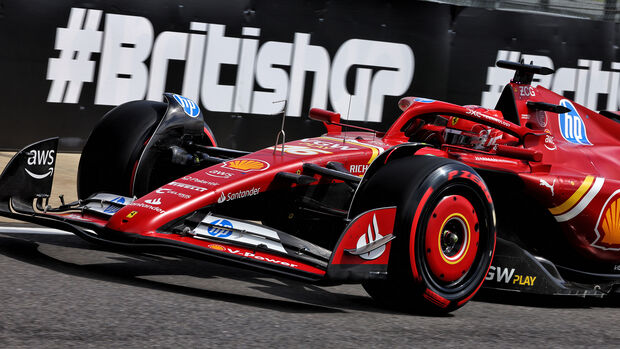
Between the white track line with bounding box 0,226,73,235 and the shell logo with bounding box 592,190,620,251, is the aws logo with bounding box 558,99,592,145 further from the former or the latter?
the white track line with bounding box 0,226,73,235

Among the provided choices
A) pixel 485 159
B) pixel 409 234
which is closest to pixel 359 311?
pixel 409 234

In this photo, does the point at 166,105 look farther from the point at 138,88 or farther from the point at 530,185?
the point at 138,88

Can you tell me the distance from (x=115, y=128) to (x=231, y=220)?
4.92ft

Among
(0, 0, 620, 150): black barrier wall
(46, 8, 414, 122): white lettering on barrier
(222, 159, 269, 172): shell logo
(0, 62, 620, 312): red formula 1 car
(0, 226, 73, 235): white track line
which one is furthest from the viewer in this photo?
(46, 8, 414, 122): white lettering on barrier

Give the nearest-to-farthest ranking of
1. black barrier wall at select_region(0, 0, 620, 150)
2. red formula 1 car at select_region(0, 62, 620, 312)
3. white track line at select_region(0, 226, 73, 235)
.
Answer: red formula 1 car at select_region(0, 62, 620, 312) → white track line at select_region(0, 226, 73, 235) → black barrier wall at select_region(0, 0, 620, 150)

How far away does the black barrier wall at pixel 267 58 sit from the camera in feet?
28.4

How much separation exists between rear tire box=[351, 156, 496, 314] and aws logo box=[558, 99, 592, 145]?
1.45 meters

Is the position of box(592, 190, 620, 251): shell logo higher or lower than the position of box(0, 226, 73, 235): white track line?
higher

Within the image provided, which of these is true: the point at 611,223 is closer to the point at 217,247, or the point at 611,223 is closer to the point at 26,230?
the point at 217,247

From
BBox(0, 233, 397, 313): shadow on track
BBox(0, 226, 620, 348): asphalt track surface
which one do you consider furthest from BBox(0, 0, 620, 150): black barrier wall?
BBox(0, 226, 620, 348): asphalt track surface

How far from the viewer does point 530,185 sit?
5156mm

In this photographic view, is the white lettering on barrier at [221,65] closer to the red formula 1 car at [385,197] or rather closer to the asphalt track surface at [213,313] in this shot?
the red formula 1 car at [385,197]

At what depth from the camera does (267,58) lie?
31.4ft

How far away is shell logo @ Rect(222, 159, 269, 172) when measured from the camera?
180 inches
